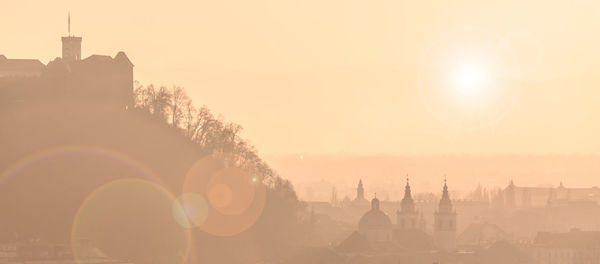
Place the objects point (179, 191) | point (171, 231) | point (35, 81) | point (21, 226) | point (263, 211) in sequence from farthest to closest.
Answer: point (263, 211)
point (35, 81)
point (179, 191)
point (171, 231)
point (21, 226)

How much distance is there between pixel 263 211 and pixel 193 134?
30.3 ft

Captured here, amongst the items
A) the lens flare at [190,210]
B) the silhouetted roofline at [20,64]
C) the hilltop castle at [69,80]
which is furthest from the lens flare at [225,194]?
the silhouetted roofline at [20,64]

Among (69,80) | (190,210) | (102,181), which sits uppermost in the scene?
(69,80)

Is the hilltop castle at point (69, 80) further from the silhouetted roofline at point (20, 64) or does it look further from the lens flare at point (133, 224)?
Result: the lens flare at point (133, 224)

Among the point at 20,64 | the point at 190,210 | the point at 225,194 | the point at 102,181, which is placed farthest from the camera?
the point at 20,64

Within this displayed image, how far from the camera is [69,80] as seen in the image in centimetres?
12875

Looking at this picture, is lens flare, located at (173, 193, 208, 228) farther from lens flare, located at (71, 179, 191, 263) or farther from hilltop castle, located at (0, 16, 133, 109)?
hilltop castle, located at (0, 16, 133, 109)

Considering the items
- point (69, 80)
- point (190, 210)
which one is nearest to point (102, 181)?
point (190, 210)

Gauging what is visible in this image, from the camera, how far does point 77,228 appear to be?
96750 mm

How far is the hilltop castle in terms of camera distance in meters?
125

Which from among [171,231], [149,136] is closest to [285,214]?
[149,136]

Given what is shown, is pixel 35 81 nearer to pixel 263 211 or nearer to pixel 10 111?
pixel 10 111

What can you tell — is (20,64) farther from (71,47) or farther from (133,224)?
(133,224)

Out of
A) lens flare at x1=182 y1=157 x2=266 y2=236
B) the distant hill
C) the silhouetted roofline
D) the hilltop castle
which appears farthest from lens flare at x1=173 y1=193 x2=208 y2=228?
the silhouetted roofline
